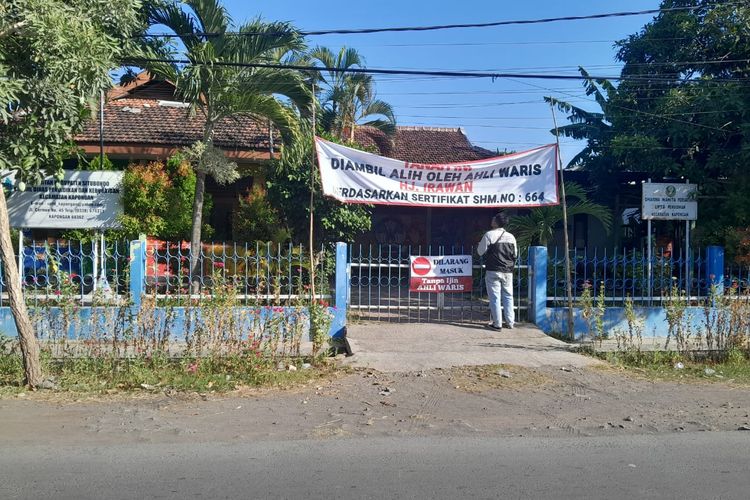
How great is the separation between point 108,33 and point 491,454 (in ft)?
24.3

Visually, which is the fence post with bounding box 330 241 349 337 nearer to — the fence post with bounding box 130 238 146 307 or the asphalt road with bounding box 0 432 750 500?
the fence post with bounding box 130 238 146 307

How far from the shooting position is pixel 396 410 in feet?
21.0

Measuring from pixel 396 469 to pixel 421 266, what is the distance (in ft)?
18.6

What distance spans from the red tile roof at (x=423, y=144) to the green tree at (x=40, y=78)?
1030cm

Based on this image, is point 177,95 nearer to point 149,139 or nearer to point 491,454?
point 149,139

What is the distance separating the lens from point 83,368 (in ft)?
24.5

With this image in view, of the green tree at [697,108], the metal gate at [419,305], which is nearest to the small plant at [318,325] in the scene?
the metal gate at [419,305]

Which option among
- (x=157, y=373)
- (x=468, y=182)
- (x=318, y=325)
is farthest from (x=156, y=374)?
(x=468, y=182)

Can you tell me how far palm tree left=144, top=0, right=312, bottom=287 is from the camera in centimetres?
1001

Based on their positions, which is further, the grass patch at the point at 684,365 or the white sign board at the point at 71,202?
the white sign board at the point at 71,202

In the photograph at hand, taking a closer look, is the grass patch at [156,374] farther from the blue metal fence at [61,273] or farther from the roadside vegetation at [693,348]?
the roadside vegetation at [693,348]

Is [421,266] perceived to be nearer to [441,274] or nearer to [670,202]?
[441,274]

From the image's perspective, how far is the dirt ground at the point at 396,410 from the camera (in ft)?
18.7

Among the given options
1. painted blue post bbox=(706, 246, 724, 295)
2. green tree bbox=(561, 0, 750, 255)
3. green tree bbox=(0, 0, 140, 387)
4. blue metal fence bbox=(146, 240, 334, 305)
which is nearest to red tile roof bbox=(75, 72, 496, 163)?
blue metal fence bbox=(146, 240, 334, 305)
